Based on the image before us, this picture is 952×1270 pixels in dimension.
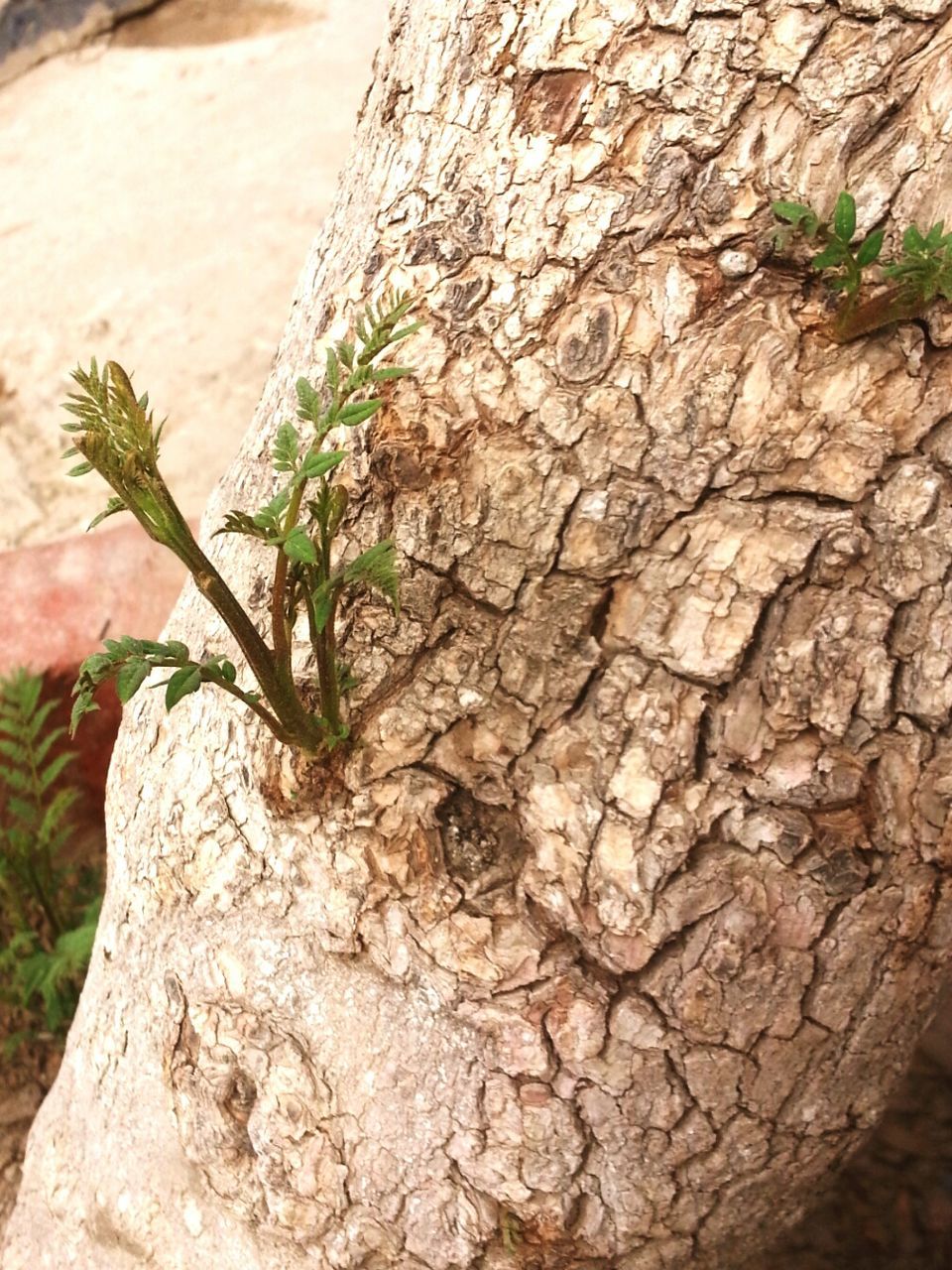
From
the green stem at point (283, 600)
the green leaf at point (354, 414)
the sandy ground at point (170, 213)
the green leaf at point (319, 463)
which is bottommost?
the green stem at point (283, 600)

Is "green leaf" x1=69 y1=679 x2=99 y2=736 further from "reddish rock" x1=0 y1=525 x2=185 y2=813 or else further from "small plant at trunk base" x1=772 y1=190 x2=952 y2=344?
"reddish rock" x1=0 y1=525 x2=185 y2=813

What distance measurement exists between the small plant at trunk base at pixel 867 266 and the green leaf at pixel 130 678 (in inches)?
31.0

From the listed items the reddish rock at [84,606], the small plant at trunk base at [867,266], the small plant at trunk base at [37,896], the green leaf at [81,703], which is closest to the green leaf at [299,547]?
the green leaf at [81,703]

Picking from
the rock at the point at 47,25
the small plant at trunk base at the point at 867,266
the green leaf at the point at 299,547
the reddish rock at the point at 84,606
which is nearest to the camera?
the green leaf at the point at 299,547

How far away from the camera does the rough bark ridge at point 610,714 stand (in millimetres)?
1184

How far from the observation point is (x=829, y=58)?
1.20m

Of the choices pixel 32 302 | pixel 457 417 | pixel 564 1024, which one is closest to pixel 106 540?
pixel 32 302

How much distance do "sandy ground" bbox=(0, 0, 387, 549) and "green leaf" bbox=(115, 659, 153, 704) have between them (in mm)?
2309

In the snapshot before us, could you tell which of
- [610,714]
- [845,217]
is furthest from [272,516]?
[845,217]

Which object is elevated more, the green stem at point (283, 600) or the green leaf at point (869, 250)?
the green leaf at point (869, 250)

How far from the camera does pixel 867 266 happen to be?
1.18 meters

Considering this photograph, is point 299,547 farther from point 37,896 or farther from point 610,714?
point 37,896

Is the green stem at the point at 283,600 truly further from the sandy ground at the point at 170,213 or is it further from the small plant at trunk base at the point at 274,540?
the sandy ground at the point at 170,213

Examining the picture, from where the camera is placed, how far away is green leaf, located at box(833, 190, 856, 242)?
112 cm
